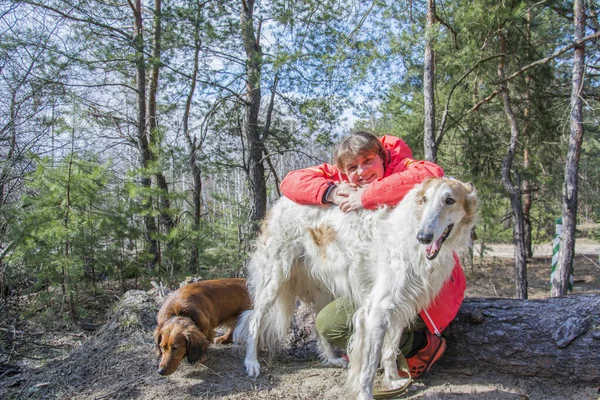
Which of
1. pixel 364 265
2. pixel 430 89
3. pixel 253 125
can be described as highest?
pixel 430 89

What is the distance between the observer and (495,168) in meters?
10.1

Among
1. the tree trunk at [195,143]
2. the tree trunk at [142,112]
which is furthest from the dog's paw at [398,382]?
the tree trunk at [142,112]

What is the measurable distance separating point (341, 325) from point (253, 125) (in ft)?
17.3

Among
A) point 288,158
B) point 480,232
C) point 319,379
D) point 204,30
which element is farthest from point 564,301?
point 480,232

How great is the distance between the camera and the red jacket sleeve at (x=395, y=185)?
268 centimetres

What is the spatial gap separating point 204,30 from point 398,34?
399cm

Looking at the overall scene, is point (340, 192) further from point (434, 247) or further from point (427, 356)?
point (427, 356)

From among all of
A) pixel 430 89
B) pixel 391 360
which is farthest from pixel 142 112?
pixel 391 360

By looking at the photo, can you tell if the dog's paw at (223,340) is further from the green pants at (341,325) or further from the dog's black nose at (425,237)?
the dog's black nose at (425,237)

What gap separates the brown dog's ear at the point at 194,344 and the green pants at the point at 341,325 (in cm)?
91

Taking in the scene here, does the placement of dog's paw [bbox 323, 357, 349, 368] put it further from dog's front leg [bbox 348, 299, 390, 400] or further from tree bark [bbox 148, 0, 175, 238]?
tree bark [bbox 148, 0, 175, 238]

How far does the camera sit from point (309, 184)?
3127mm

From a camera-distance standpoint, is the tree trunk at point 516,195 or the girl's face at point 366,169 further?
the tree trunk at point 516,195

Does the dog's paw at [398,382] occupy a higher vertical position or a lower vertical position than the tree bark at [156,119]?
lower
